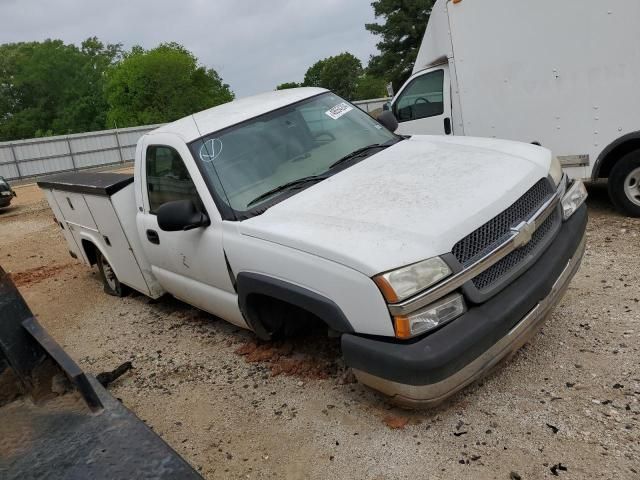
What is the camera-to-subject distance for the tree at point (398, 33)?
46.4 metres

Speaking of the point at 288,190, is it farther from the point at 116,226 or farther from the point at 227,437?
the point at 116,226

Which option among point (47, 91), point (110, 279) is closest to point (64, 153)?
point (110, 279)

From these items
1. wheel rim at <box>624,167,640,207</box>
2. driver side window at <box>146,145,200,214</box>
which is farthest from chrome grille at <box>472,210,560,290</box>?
wheel rim at <box>624,167,640,207</box>

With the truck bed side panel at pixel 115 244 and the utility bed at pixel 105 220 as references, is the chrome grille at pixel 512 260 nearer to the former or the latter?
the utility bed at pixel 105 220

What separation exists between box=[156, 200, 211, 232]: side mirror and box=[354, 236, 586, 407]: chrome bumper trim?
1.50m

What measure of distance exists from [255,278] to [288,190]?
69cm

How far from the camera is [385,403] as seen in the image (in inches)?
127

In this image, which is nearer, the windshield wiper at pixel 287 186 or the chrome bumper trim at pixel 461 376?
the chrome bumper trim at pixel 461 376

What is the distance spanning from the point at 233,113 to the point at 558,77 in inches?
153

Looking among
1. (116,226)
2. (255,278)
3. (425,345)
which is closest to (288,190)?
(255,278)

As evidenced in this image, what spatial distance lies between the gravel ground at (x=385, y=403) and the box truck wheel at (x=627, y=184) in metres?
1.05

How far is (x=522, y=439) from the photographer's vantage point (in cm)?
272

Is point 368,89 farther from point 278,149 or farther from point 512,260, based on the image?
point 512,260

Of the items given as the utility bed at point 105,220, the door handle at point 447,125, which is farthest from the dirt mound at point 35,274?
the door handle at point 447,125
